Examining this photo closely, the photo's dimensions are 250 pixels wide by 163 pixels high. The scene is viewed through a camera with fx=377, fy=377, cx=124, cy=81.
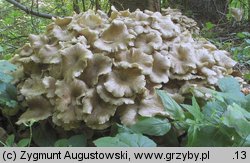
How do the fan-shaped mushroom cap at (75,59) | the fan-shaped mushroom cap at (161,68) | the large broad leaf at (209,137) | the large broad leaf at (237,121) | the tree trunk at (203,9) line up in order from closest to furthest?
the large broad leaf at (237,121), the large broad leaf at (209,137), the fan-shaped mushroom cap at (75,59), the fan-shaped mushroom cap at (161,68), the tree trunk at (203,9)

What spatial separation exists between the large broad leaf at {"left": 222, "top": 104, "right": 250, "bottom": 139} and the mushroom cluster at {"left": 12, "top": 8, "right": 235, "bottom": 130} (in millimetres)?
509

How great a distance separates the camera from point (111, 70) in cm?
214

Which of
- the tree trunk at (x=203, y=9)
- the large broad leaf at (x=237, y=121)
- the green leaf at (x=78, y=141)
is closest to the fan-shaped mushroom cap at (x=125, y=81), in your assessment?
the green leaf at (x=78, y=141)

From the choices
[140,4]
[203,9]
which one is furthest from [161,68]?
[203,9]

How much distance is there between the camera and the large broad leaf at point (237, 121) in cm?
153

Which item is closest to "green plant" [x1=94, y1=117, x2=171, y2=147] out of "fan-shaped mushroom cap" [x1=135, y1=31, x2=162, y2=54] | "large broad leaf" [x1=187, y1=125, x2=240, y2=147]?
"large broad leaf" [x1=187, y1=125, x2=240, y2=147]

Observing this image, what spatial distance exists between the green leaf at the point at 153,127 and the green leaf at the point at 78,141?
0.34 metres

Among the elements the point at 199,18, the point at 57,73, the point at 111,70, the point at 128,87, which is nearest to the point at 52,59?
the point at 57,73

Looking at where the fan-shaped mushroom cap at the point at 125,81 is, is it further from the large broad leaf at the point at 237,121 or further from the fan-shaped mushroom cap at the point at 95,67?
the large broad leaf at the point at 237,121

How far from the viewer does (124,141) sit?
5.29 ft

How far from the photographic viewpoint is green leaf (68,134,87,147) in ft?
6.32

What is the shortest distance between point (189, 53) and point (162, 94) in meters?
0.78

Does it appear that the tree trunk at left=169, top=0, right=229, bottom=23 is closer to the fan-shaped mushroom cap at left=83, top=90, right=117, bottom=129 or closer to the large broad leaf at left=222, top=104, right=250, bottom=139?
the fan-shaped mushroom cap at left=83, top=90, right=117, bottom=129

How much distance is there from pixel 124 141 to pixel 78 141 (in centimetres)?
42
